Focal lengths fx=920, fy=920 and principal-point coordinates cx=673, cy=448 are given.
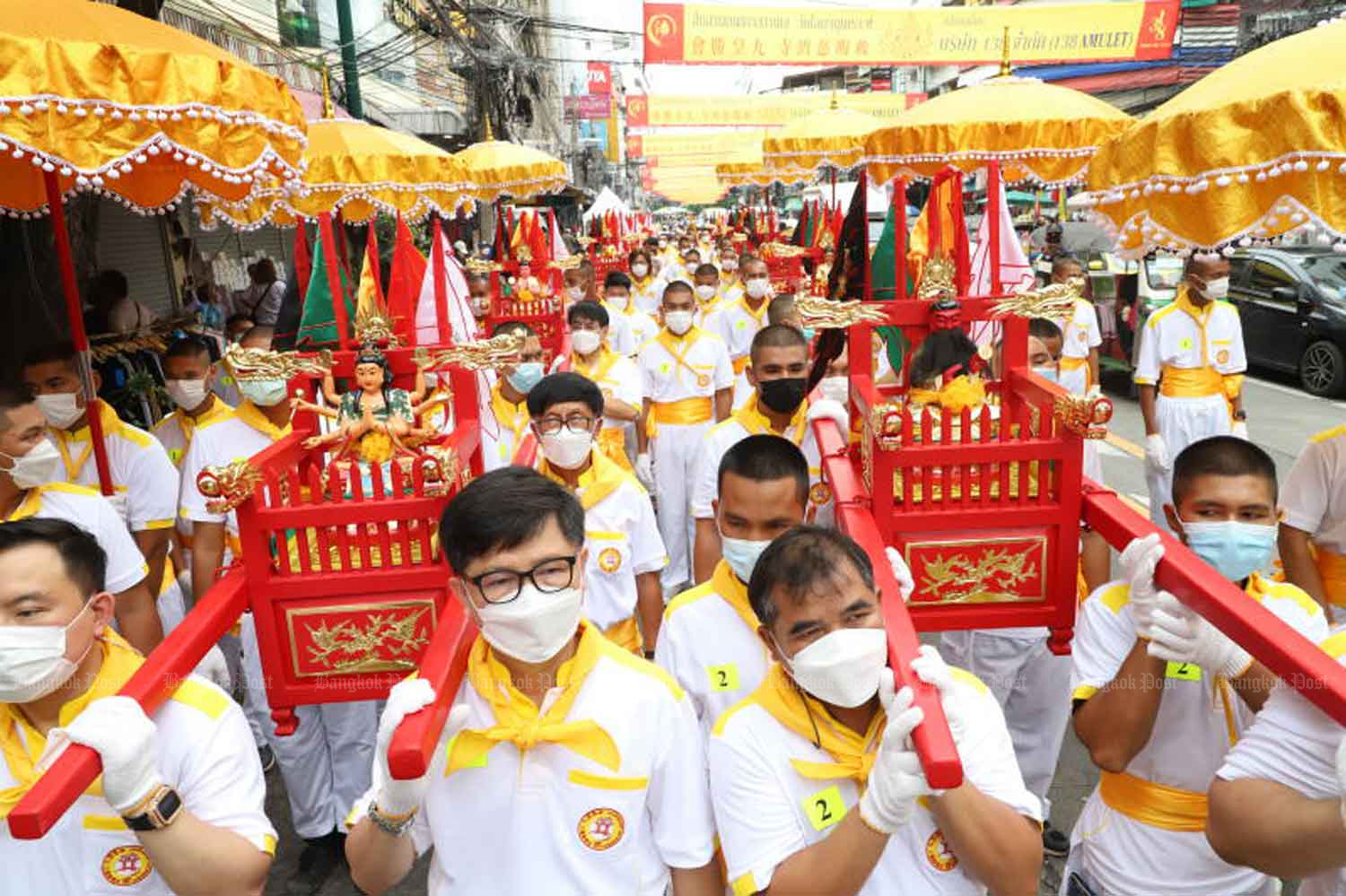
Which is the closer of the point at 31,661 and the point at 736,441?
the point at 31,661

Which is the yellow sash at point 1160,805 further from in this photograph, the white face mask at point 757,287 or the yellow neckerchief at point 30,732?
the white face mask at point 757,287

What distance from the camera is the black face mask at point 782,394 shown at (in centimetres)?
431

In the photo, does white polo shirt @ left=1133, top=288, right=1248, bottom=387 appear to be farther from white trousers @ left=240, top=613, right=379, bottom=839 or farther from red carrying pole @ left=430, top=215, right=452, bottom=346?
white trousers @ left=240, top=613, right=379, bottom=839

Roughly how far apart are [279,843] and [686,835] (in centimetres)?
291

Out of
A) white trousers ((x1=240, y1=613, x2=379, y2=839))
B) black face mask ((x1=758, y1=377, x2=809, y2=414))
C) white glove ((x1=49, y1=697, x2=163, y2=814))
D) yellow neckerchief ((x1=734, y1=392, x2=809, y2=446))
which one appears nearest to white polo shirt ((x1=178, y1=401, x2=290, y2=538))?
white trousers ((x1=240, y1=613, x2=379, y2=839))

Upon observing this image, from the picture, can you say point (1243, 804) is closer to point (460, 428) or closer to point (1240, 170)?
point (1240, 170)

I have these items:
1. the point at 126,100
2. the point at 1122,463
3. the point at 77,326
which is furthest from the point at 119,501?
the point at 1122,463


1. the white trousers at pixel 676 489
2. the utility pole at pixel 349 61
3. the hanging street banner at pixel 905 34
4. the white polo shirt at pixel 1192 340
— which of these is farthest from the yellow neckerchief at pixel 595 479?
the hanging street banner at pixel 905 34

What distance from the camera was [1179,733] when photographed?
2385 mm

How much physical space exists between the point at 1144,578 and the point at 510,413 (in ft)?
13.9

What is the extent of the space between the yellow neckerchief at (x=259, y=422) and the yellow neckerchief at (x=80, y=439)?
23.4 inches

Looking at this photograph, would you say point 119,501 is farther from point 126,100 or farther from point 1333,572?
point 1333,572

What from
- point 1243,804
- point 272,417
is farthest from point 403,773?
point 272,417

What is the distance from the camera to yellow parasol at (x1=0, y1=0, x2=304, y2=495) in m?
2.31
